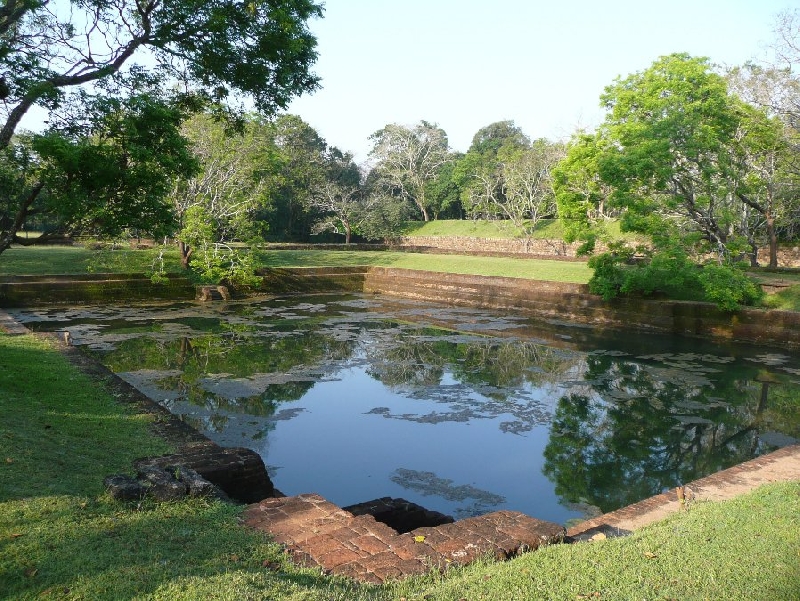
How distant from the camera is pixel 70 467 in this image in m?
5.09

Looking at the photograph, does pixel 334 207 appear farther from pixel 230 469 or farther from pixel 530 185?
pixel 230 469

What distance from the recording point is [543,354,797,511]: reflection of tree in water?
7.08 m

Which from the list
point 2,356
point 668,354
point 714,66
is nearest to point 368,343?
point 668,354

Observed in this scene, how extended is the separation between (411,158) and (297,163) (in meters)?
10.6

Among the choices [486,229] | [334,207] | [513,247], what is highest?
[334,207]

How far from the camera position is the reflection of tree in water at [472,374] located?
9.48 meters

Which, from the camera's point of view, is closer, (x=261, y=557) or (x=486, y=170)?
(x=261, y=557)

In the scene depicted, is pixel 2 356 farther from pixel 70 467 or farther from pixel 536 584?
pixel 536 584

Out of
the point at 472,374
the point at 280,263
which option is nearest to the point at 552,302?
the point at 472,374

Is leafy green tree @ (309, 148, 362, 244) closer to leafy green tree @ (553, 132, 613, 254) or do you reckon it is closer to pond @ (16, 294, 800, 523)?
leafy green tree @ (553, 132, 613, 254)

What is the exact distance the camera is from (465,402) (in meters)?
10.1

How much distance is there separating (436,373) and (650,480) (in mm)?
5403

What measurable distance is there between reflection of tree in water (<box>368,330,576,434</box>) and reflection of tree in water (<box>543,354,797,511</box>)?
2.09 ft

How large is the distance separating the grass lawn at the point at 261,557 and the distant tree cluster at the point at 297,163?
11.0 feet
